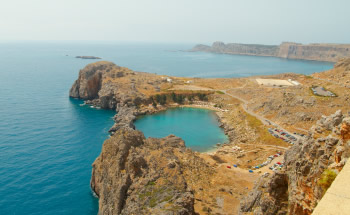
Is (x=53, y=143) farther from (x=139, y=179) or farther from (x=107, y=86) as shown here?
(x=107, y=86)

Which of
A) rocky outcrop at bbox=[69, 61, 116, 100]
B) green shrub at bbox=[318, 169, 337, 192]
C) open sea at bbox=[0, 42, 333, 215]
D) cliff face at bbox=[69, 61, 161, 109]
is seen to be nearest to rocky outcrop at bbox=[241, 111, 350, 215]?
green shrub at bbox=[318, 169, 337, 192]

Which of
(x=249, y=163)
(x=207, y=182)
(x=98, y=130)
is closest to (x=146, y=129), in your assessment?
(x=98, y=130)

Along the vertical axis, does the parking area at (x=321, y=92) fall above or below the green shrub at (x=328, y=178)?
below

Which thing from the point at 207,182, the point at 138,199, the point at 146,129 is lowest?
the point at 146,129

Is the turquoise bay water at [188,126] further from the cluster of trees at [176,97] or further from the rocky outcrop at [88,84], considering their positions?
the rocky outcrop at [88,84]

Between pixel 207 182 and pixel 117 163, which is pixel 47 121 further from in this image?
pixel 207 182

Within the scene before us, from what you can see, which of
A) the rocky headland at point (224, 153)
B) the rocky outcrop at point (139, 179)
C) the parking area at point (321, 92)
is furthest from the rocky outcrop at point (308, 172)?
the parking area at point (321, 92)
